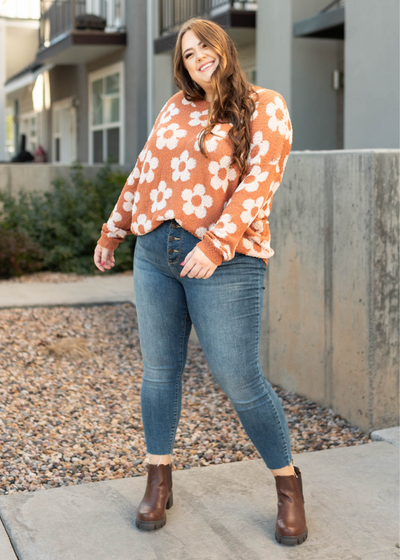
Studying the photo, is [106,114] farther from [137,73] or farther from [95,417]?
[95,417]

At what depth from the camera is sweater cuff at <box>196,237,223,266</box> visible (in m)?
2.26

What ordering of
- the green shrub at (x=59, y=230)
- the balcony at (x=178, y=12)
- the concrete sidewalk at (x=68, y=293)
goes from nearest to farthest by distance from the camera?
the concrete sidewalk at (x=68, y=293)
the green shrub at (x=59, y=230)
the balcony at (x=178, y=12)

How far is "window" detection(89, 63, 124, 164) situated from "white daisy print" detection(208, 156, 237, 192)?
1071cm

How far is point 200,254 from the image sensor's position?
7.38 feet

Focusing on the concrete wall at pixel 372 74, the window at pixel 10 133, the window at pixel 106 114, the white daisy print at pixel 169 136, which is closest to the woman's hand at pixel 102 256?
the white daisy print at pixel 169 136

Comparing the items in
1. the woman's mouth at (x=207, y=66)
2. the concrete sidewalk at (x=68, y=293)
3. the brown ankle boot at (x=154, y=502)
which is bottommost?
the brown ankle boot at (x=154, y=502)

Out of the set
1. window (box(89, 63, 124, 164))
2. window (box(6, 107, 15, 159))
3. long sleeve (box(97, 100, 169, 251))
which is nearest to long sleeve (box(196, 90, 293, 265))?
long sleeve (box(97, 100, 169, 251))

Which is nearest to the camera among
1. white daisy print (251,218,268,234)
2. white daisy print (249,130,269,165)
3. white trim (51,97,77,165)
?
white daisy print (249,130,269,165)

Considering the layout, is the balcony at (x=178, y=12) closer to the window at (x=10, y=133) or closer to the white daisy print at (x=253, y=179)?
the white daisy print at (x=253, y=179)

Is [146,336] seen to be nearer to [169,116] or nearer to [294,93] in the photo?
[169,116]

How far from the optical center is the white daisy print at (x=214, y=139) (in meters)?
2.36

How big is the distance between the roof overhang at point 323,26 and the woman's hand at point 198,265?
6552 millimetres

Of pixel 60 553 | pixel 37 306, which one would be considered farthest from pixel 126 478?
pixel 37 306

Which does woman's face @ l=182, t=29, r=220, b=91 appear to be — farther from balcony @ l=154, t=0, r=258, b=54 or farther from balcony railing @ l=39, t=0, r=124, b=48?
balcony railing @ l=39, t=0, r=124, b=48
